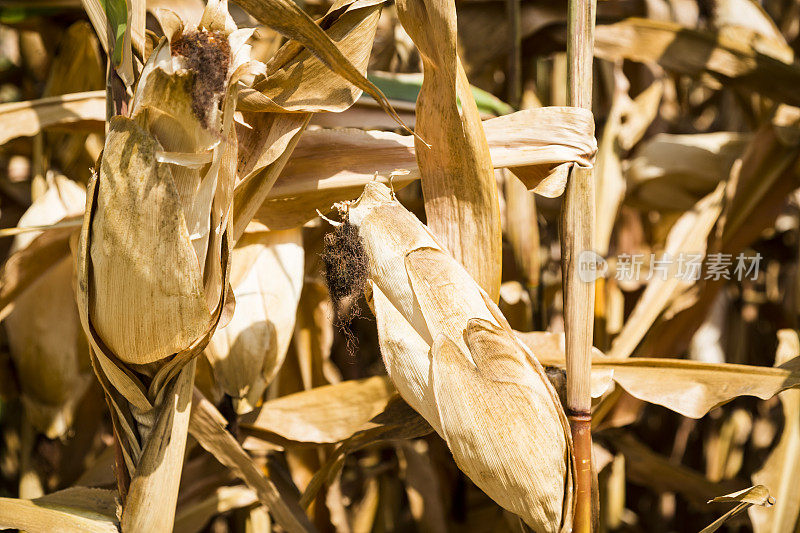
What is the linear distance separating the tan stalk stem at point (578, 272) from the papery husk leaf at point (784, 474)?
0.82 feet

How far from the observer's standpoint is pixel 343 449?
460 millimetres

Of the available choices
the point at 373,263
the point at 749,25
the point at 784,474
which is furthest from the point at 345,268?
the point at 749,25

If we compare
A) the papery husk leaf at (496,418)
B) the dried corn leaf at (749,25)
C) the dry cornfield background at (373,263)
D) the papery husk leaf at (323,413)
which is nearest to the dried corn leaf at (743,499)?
the dry cornfield background at (373,263)

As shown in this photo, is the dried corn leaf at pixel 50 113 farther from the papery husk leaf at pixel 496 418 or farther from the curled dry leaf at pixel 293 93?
the papery husk leaf at pixel 496 418

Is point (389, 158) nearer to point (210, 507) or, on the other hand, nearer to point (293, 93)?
point (293, 93)

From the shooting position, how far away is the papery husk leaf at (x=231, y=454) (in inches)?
16.5

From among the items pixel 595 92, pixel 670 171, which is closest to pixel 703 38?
pixel 670 171

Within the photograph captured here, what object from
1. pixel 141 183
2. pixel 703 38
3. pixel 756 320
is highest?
pixel 703 38

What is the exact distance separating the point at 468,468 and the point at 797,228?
68cm

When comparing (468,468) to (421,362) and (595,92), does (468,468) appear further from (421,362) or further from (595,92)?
(595,92)

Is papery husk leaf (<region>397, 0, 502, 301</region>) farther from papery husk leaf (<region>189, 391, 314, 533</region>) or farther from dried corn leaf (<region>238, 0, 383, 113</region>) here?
papery husk leaf (<region>189, 391, 314, 533</region>)

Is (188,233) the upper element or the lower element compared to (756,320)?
upper

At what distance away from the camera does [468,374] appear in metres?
0.31

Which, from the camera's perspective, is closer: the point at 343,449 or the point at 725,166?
the point at 343,449
